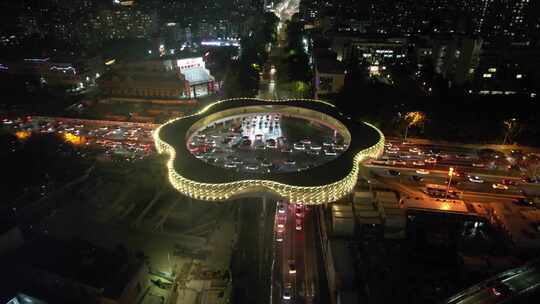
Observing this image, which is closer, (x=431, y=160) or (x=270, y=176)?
(x=270, y=176)

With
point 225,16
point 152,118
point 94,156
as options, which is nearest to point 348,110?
point 152,118

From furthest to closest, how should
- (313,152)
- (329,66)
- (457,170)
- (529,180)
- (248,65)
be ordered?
1. (248,65)
2. (329,66)
3. (457,170)
4. (529,180)
5. (313,152)

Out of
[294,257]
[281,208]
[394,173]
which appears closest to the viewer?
[294,257]

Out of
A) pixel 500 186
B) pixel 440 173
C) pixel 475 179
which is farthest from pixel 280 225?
pixel 500 186

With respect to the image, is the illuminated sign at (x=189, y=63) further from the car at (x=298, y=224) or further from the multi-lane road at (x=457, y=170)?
the car at (x=298, y=224)

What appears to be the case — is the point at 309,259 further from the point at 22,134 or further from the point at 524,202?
the point at 22,134

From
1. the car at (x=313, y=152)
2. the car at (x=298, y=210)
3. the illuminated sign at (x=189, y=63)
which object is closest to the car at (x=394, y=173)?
the car at (x=313, y=152)

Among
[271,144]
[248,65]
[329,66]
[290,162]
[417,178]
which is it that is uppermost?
[329,66]

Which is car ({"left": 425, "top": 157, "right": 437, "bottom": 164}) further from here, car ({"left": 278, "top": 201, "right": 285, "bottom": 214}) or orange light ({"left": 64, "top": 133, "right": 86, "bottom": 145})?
orange light ({"left": 64, "top": 133, "right": 86, "bottom": 145})

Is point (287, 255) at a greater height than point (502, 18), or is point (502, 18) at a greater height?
point (502, 18)

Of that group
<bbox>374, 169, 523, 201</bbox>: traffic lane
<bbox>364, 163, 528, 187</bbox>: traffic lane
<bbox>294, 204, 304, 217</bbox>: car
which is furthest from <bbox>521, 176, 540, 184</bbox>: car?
<bbox>294, 204, 304, 217</bbox>: car

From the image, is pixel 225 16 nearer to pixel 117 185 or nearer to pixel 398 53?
pixel 398 53
